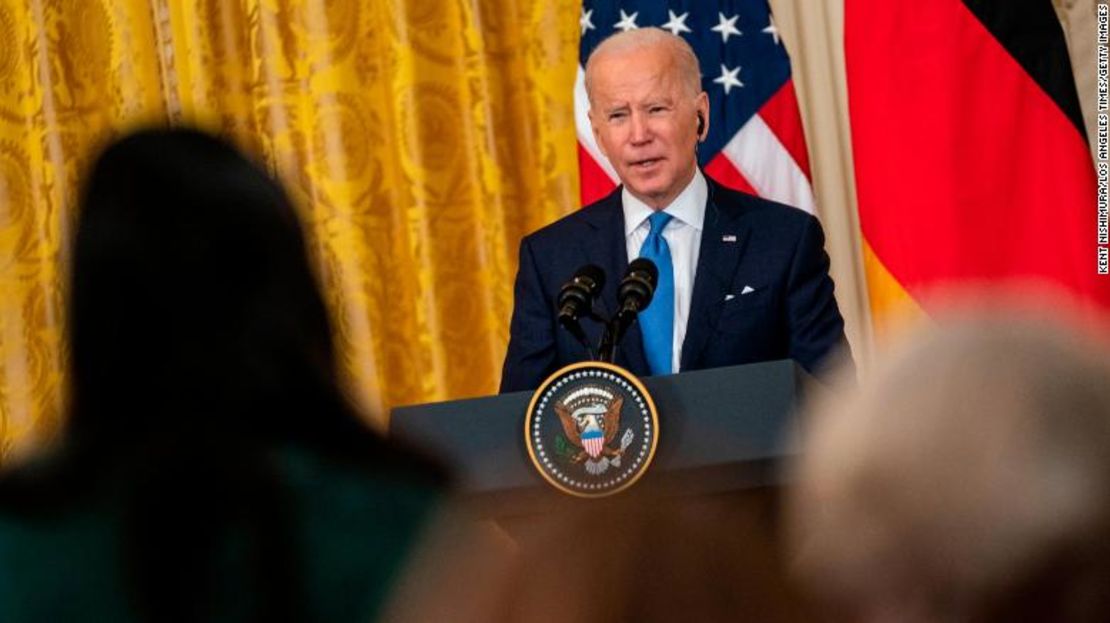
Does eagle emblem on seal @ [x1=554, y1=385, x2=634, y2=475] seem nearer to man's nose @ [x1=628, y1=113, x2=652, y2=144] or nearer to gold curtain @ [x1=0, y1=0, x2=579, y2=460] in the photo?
man's nose @ [x1=628, y1=113, x2=652, y2=144]

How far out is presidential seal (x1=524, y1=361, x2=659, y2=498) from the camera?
9.75ft

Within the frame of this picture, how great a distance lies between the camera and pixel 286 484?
1547 millimetres

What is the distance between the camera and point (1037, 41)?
5297 mm

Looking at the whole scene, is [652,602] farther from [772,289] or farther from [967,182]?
[967,182]

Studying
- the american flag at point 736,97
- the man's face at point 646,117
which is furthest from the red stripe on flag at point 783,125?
the man's face at point 646,117

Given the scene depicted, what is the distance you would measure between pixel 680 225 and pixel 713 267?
0.80 ft

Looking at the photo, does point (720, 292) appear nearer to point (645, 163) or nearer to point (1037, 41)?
point (645, 163)

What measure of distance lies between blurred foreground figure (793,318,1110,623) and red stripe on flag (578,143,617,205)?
4.49 m

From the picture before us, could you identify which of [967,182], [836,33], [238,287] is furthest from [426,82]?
[238,287]

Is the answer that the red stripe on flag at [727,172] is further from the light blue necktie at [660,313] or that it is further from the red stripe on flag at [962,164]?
the light blue necktie at [660,313]

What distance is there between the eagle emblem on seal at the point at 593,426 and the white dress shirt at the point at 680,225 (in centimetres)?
143

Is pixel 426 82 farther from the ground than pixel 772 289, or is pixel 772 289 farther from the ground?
pixel 426 82

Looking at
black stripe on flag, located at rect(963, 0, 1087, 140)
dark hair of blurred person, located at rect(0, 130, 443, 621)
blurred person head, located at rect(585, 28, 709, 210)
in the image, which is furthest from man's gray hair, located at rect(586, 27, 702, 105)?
dark hair of blurred person, located at rect(0, 130, 443, 621)

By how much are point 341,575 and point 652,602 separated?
29.8 inches
